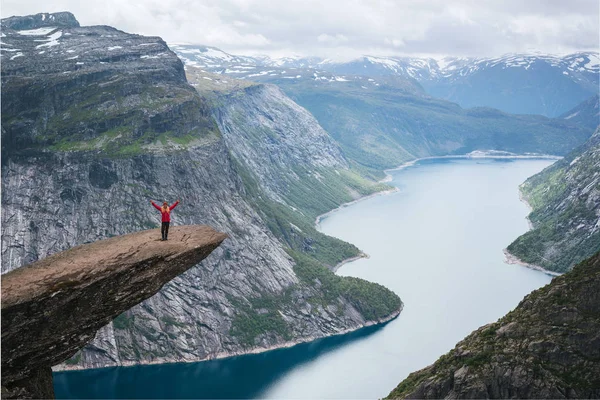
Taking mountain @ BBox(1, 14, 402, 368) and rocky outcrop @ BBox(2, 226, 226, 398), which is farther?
mountain @ BBox(1, 14, 402, 368)

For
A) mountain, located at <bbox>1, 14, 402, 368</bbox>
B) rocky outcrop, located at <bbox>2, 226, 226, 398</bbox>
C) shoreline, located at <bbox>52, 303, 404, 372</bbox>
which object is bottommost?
shoreline, located at <bbox>52, 303, 404, 372</bbox>

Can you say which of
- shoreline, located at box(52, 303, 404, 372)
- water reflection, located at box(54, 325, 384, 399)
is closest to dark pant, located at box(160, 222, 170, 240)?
water reflection, located at box(54, 325, 384, 399)

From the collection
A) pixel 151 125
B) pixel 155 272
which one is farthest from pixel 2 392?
pixel 151 125

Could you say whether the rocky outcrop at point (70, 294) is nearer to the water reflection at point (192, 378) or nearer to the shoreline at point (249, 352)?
the water reflection at point (192, 378)

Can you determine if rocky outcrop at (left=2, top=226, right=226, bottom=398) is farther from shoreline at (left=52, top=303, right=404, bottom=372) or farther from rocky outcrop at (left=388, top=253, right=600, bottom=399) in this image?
shoreline at (left=52, top=303, right=404, bottom=372)

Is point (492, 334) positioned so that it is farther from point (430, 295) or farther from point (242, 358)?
point (430, 295)

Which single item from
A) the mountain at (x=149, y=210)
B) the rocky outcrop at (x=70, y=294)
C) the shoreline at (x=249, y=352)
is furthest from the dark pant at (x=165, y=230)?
the mountain at (x=149, y=210)
